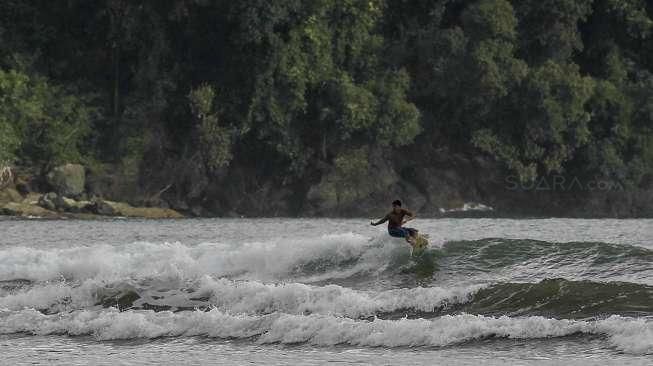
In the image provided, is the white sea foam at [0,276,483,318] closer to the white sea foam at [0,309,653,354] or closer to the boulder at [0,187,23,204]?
the white sea foam at [0,309,653,354]

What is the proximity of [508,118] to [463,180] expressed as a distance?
11.5 ft

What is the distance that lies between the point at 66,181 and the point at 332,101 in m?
9.19

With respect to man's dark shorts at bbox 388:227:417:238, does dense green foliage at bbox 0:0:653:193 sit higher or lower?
higher

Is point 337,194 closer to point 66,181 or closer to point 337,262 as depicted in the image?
point 66,181

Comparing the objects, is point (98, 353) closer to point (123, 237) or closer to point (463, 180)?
point (123, 237)

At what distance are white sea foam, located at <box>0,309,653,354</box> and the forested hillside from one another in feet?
91.2

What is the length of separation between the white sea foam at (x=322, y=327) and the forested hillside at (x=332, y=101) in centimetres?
2780

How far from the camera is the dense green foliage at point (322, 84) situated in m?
47.0

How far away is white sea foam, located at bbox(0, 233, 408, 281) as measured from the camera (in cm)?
2241

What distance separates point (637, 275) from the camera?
795 inches

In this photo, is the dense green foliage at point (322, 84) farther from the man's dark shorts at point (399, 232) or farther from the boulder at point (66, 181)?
the man's dark shorts at point (399, 232)

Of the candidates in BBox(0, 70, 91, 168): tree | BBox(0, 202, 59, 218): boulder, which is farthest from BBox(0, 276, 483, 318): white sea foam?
BBox(0, 70, 91, 168): tree

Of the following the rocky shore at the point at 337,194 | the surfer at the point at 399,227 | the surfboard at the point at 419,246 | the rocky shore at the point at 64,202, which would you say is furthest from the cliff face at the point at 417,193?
the surfer at the point at 399,227

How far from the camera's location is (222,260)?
23250mm
